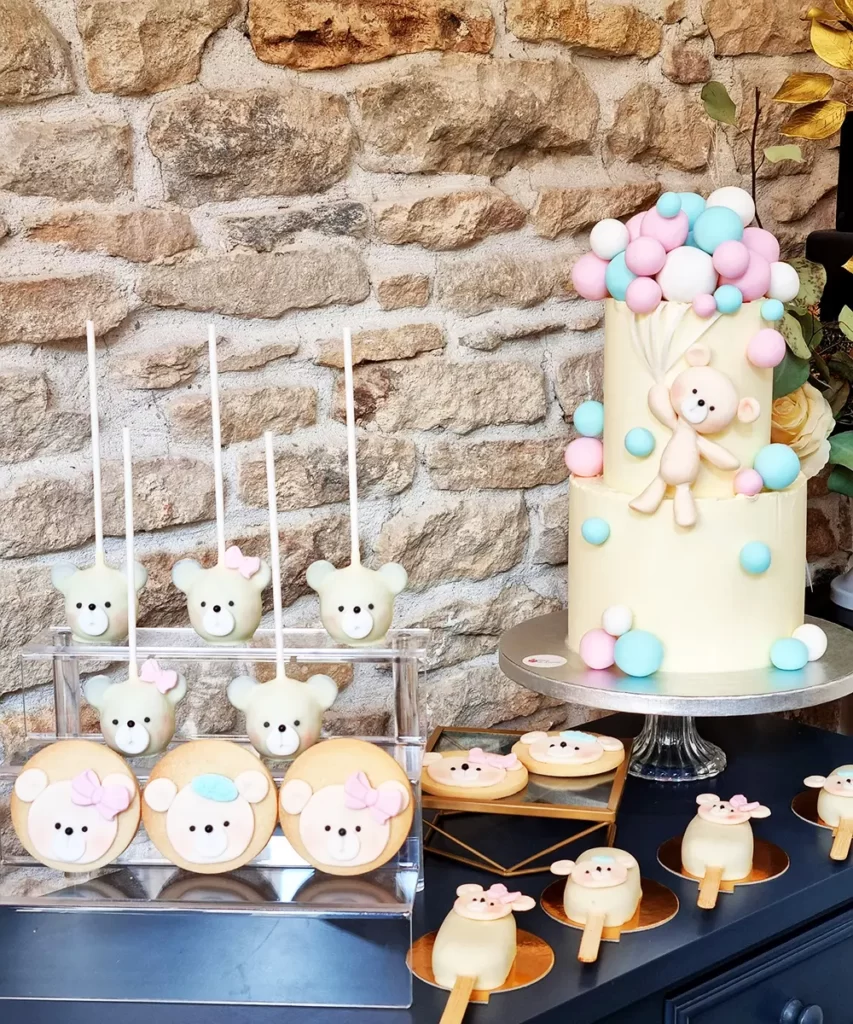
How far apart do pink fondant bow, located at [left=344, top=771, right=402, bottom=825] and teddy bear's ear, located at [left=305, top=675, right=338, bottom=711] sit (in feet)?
0.23

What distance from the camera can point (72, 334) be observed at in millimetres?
1325

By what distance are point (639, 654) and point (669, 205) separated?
0.42 metres

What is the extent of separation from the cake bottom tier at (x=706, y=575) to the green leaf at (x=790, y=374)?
18 cm

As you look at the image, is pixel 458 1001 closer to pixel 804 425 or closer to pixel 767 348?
pixel 767 348

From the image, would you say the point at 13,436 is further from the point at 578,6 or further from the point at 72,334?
the point at 578,6

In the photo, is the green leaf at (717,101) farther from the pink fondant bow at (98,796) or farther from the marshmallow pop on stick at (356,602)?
the pink fondant bow at (98,796)

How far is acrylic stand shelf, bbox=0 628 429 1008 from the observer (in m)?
0.96

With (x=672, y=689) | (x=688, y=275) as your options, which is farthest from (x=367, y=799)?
(x=688, y=275)

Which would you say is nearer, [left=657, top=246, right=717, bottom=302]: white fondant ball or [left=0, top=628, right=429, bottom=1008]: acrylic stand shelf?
[left=0, top=628, right=429, bottom=1008]: acrylic stand shelf

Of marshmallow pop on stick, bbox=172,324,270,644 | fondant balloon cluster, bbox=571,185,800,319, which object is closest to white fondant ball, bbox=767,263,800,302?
fondant balloon cluster, bbox=571,185,800,319

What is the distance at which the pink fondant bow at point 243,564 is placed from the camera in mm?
1081

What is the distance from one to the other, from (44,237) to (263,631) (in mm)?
488

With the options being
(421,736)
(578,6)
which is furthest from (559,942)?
(578,6)

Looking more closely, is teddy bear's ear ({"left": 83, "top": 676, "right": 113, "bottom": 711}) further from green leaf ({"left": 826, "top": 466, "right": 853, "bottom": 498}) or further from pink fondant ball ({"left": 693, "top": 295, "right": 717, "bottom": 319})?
green leaf ({"left": 826, "top": 466, "right": 853, "bottom": 498})
